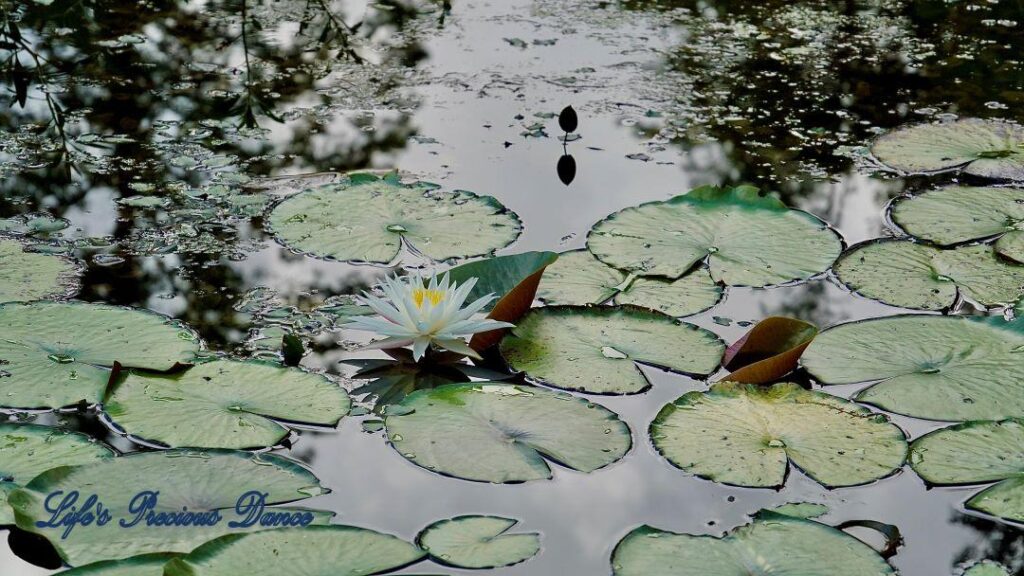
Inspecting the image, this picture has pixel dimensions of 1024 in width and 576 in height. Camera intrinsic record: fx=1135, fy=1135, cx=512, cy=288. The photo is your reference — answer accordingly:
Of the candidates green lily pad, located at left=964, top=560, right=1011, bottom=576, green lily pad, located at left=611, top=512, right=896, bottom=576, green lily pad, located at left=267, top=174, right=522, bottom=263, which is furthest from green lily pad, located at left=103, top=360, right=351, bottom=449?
green lily pad, located at left=964, top=560, right=1011, bottom=576

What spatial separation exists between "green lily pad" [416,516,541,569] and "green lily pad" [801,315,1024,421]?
37.9 inches

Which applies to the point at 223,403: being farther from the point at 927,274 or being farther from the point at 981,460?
the point at 927,274

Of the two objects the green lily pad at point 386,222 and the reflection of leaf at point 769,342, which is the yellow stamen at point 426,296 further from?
the reflection of leaf at point 769,342

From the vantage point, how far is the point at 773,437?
2.51m

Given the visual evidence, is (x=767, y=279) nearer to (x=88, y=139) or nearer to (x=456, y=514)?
(x=456, y=514)

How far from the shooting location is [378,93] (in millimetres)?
4637

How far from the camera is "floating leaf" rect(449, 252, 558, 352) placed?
293cm

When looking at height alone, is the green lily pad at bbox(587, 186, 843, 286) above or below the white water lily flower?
below

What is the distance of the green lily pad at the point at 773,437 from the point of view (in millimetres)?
2416

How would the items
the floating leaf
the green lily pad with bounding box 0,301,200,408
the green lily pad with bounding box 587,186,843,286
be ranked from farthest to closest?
the green lily pad with bounding box 587,186,843,286, the floating leaf, the green lily pad with bounding box 0,301,200,408

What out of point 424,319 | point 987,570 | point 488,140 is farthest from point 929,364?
point 488,140

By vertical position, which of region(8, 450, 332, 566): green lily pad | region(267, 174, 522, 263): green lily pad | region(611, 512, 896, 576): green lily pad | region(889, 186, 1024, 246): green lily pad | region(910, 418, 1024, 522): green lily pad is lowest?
region(910, 418, 1024, 522): green lily pad

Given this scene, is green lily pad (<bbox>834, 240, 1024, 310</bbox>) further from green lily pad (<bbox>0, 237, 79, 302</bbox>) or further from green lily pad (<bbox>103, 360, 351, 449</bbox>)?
green lily pad (<bbox>0, 237, 79, 302</bbox>)

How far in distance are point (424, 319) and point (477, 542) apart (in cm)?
75
